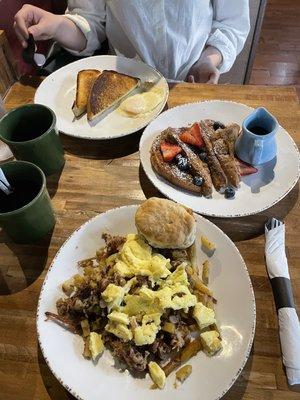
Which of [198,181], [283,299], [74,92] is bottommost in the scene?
[283,299]

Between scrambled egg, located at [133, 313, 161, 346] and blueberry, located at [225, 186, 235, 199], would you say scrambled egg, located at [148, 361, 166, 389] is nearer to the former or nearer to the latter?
scrambled egg, located at [133, 313, 161, 346]

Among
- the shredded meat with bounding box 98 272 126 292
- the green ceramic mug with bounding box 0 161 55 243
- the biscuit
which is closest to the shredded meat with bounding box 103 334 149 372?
the shredded meat with bounding box 98 272 126 292

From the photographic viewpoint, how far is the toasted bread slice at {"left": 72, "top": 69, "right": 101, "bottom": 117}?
4.46 ft

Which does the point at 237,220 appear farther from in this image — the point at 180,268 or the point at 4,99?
the point at 4,99

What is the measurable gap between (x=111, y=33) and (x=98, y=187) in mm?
884

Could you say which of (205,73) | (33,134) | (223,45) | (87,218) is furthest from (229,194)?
(223,45)

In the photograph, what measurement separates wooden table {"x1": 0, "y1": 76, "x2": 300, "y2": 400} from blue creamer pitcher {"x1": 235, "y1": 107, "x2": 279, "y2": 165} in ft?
0.52

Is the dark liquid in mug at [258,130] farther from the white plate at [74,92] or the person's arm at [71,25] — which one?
the person's arm at [71,25]

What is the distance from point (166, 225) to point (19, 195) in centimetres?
43

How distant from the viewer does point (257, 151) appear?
1.12 metres

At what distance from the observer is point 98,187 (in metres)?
1.18

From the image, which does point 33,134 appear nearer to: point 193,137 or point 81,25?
point 193,137

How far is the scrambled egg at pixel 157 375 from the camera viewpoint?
0.76m

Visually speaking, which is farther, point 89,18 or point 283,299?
point 89,18
